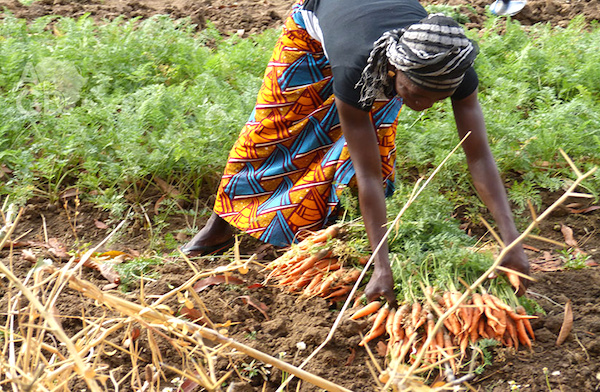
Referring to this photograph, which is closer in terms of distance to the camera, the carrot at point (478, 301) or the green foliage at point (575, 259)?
the carrot at point (478, 301)

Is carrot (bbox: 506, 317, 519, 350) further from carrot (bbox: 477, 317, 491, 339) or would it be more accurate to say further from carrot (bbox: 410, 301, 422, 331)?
carrot (bbox: 410, 301, 422, 331)

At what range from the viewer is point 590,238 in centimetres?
353

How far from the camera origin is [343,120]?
9.00 ft

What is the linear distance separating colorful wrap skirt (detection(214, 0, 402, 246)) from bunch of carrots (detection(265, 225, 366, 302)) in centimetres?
29

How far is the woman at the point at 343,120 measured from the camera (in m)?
2.46

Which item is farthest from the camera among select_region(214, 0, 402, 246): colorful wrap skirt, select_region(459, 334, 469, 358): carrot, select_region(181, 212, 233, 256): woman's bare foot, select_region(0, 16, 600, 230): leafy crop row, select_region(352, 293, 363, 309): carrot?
select_region(0, 16, 600, 230): leafy crop row

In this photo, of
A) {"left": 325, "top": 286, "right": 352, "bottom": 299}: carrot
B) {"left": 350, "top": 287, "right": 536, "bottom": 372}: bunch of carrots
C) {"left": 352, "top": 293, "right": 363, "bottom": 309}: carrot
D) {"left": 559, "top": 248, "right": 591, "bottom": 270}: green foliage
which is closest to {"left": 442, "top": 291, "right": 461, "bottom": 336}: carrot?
{"left": 350, "top": 287, "right": 536, "bottom": 372}: bunch of carrots

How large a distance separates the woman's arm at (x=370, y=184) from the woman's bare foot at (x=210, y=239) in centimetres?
118

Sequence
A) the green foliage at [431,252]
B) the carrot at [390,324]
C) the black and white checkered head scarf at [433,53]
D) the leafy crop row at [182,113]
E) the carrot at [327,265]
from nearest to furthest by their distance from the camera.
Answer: the black and white checkered head scarf at [433,53] → the carrot at [390,324] → the green foliage at [431,252] → the carrot at [327,265] → the leafy crop row at [182,113]

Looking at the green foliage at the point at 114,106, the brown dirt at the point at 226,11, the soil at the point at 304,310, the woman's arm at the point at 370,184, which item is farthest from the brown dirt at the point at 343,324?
the brown dirt at the point at 226,11

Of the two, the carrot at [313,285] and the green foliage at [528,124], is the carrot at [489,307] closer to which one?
the carrot at [313,285]

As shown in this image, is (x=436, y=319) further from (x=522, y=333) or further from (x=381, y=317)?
(x=522, y=333)

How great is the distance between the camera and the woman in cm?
246

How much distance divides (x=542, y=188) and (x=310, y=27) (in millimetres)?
1788
